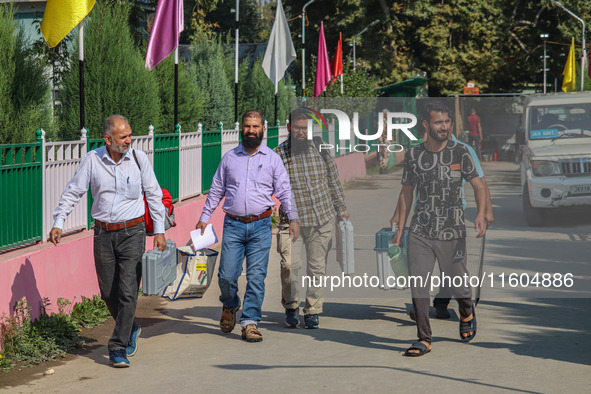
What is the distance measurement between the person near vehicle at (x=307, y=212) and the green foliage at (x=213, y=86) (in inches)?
551

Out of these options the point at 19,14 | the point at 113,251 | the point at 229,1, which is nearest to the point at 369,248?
the point at 113,251

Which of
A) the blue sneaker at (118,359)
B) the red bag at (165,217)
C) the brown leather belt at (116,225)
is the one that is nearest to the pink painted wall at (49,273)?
the brown leather belt at (116,225)

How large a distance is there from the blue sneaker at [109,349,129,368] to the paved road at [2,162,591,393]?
0.06 meters

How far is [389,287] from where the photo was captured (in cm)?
841

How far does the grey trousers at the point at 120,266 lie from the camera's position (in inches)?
281

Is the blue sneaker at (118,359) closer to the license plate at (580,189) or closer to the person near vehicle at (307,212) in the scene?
the person near vehicle at (307,212)

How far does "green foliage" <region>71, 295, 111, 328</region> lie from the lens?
8453 mm

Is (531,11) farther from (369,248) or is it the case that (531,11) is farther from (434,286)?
(434,286)

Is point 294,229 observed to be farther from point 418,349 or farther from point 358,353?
point 418,349

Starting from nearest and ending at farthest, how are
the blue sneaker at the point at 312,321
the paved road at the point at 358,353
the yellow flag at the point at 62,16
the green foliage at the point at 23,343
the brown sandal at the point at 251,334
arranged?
the paved road at the point at 358,353 < the green foliage at the point at 23,343 < the brown sandal at the point at 251,334 < the blue sneaker at the point at 312,321 < the yellow flag at the point at 62,16

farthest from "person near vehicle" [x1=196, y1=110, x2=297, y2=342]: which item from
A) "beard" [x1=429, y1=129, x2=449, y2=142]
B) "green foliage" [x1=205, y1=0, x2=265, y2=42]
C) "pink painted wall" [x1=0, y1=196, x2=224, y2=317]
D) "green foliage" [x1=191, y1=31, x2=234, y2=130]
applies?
"green foliage" [x1=205, y1=0, x2=265, y2=42]

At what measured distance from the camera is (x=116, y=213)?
7.14 metres

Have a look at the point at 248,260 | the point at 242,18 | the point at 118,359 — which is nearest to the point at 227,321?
the point at 248,260

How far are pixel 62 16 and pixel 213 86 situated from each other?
12.5 meters
